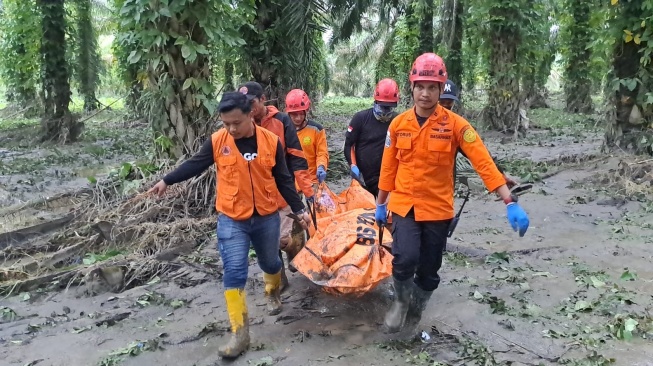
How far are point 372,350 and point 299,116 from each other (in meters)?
2.37

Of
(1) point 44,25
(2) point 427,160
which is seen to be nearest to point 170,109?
(2) point 427,160

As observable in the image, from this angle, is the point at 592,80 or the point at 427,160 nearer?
the point at 427,160

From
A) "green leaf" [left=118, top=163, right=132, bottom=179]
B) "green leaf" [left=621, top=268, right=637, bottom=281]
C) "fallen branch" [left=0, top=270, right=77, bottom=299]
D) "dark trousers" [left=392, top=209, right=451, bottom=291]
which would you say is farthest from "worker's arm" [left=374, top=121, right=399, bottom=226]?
"green leaf" [left=118, top=163, right=132, bottom=179]

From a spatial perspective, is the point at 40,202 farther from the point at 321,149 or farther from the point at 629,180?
the point at 629,180

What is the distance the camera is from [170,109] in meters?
7.62

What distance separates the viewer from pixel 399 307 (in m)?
3.99

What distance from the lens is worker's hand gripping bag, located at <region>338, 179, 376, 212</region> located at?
518cm

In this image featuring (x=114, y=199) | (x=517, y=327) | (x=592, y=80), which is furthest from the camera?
(x=592, y=80)

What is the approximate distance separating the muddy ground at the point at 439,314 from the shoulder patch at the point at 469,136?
133 cm

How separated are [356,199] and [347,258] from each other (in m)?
1.12

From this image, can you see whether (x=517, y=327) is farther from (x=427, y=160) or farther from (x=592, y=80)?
(x=592, y=80)

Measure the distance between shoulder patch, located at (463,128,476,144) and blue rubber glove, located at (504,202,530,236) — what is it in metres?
0.47

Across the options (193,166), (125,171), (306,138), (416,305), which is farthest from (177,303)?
(125,171)

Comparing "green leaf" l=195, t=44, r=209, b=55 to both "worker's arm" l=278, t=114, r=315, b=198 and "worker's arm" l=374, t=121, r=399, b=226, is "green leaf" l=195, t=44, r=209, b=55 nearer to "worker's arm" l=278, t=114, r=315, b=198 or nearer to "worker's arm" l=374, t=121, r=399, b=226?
"worker's arm" l=278, t=114, r=315, b=198
